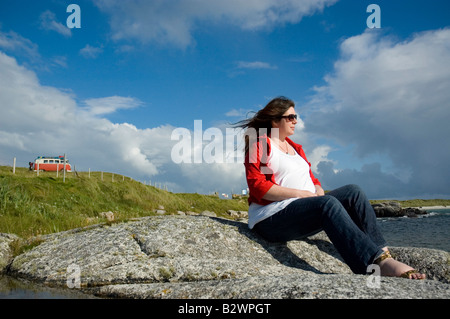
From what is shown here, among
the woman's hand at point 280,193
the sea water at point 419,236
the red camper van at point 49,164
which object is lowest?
the sea water at point 419,236

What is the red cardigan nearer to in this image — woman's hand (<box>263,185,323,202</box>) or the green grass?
woman's hand (<box>263,185,323,202</box>)

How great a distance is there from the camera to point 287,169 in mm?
4273

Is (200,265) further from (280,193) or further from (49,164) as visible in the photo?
(49,164)

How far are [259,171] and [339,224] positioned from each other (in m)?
1.12

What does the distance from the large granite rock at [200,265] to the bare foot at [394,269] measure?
0.94ft

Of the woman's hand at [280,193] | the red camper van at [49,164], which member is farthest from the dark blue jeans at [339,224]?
the red camper van at [49,164]

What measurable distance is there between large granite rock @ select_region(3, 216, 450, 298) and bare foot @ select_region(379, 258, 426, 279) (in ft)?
0.94

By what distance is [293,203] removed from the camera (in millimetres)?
3938

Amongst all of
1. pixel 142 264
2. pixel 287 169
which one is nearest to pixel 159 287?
pixel 142 264

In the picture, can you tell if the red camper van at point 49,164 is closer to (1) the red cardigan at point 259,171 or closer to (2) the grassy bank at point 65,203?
(2) the grassy bank at point 65,203

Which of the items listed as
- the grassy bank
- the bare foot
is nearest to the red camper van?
the grassy bank

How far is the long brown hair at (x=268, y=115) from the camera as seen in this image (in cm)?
450

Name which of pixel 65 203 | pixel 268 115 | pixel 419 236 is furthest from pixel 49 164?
pixel 268 115
